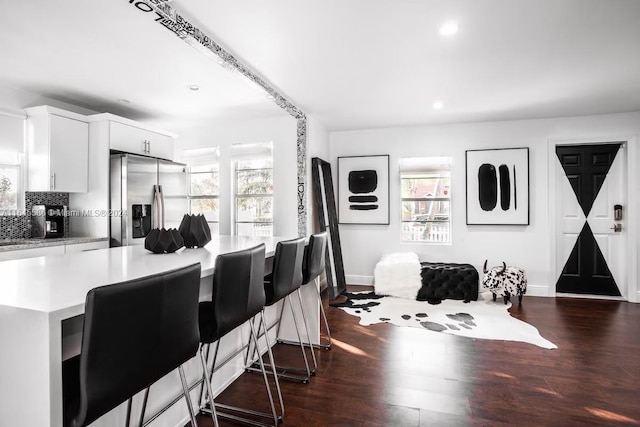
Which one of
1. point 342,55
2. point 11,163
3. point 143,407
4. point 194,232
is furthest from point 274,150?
point 143,407

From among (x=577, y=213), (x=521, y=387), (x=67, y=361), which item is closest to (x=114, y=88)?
(x=67, y=361)

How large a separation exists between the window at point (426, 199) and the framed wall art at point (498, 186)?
32 centimetres

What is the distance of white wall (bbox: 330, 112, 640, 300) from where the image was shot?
4.79 meters

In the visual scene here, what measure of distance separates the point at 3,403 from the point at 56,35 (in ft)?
8.30

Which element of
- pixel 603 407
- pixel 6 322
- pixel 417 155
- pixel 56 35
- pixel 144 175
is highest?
pixel 56 35

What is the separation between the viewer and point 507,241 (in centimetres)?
497

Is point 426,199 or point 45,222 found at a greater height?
point 426,199

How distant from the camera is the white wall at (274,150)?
4.75m

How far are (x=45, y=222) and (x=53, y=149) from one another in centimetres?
79

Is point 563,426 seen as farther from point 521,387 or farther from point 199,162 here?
point 199,162

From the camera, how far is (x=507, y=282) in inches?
173

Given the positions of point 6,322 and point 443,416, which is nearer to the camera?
point 6,322

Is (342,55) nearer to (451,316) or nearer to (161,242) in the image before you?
(161,242)

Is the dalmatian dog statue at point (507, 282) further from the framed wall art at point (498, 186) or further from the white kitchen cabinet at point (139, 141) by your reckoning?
the white kitchen cabinet at point (139, 141)
